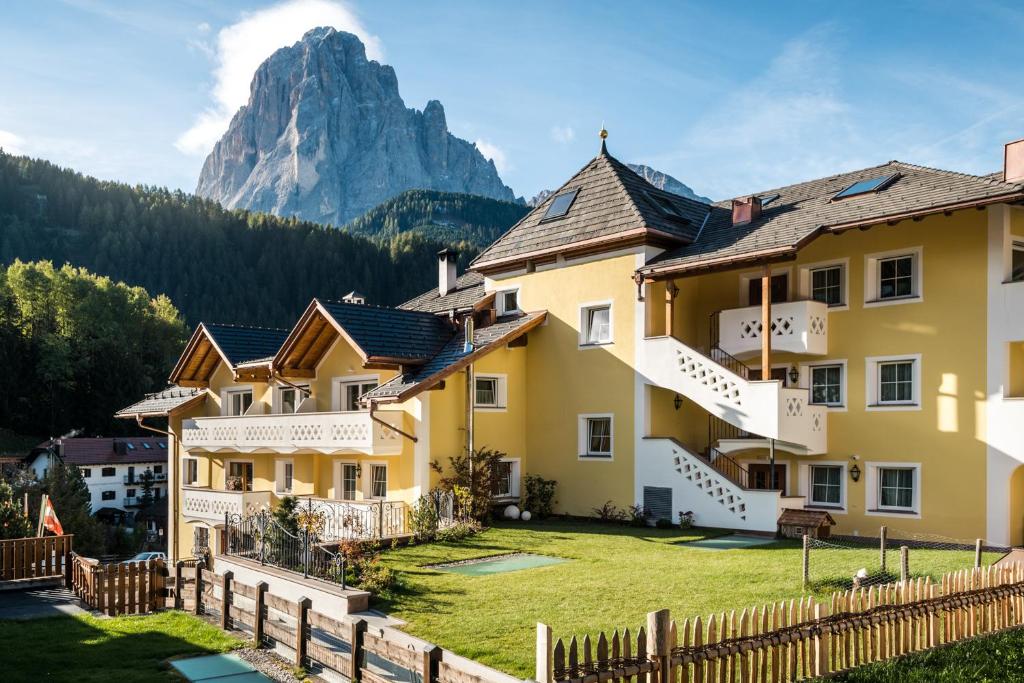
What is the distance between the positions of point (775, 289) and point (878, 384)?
12.2 ft

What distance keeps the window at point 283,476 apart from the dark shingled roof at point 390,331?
23.1 feet

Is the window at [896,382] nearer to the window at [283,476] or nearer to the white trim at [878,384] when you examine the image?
the white trim at [878,384]

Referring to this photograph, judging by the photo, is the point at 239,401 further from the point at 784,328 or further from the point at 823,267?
the point at 823,267

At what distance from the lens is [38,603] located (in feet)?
52.5

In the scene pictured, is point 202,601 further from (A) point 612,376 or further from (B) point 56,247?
(B) point 56,247

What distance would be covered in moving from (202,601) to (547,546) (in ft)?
23.3

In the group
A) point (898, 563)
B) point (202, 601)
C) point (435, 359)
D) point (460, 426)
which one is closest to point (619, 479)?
point (460, 426)

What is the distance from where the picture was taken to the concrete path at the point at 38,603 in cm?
1498

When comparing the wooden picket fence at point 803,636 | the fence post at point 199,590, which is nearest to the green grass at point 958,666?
the wooden picket fence at point 803,636

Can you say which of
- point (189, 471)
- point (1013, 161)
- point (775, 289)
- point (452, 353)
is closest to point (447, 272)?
point (452, 353)

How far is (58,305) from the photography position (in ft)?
252

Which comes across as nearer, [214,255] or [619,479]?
[619,479]

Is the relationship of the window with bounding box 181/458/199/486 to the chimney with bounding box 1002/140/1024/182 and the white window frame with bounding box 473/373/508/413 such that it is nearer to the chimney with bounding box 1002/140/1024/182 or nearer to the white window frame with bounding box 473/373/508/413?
the white window frame with bounding box 473/373/508/413

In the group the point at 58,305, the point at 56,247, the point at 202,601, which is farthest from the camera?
the point at 56,247
